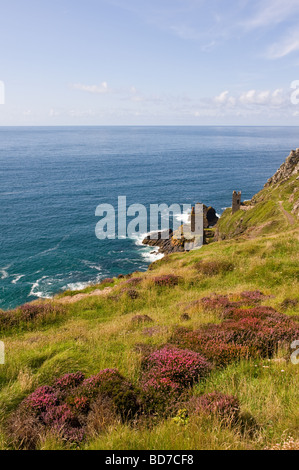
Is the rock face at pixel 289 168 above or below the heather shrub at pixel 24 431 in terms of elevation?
above

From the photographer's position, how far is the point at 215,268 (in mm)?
24438

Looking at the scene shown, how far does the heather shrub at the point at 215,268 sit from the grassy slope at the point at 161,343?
0.50m

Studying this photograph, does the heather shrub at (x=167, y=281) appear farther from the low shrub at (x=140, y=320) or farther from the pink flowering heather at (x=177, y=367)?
the pink flowering heather at (x=177, y=367)

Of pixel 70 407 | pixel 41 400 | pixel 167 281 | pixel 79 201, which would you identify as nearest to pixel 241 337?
pixel 70 407

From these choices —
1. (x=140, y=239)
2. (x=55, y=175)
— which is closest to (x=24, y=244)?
(x=140, y=239)

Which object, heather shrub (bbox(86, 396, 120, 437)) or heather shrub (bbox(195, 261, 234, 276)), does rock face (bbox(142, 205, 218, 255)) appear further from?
heather shrub (bbox(86, 396, 120, 437))

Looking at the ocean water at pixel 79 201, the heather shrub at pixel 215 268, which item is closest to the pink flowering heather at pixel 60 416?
the heather shrub at pixel 215 268

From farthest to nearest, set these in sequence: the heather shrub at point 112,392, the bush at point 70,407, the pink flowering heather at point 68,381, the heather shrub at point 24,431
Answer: the pink flowering heather at point 68,381
the heather shrub at point 112,392
the bush at point 70,407
the heather shrub at point 24,431

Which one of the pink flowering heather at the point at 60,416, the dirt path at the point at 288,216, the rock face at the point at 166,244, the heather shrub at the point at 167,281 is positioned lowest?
the rock face at the point at 166,244

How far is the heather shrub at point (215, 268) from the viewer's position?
24.1 m

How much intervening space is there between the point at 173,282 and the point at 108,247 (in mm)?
44582

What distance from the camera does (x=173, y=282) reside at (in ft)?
73.9

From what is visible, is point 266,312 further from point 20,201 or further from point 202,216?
point 20,201
